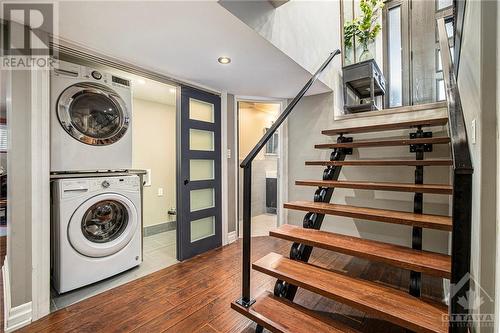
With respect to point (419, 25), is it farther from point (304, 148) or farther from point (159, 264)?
point (159, 264)

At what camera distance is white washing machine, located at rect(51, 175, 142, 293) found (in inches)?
69.7

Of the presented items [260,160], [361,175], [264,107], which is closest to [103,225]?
[361,175]

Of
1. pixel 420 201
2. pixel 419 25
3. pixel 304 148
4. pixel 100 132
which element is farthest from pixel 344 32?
pixel 100 132

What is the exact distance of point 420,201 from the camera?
1629 millimetres

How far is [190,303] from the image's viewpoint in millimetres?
1744

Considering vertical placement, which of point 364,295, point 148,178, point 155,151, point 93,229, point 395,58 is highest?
point 395,58

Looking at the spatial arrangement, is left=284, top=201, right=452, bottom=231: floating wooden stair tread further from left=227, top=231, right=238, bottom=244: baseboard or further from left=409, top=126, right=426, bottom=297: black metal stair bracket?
left=227, top=231, right=238, bottom=244: baseboard

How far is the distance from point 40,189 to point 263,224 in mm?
3096

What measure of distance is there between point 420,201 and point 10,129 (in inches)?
112

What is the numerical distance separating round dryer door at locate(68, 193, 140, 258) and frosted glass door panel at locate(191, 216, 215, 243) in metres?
0.65

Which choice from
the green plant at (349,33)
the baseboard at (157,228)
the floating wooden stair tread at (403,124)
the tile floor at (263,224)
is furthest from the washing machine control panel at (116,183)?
the green plant at (349,33)

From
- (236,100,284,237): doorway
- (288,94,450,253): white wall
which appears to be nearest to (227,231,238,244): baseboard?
(288,94,450,253): white wall

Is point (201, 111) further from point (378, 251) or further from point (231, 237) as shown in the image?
point (378, 251)

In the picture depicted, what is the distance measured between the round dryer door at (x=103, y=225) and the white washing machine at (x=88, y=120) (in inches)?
12.6
